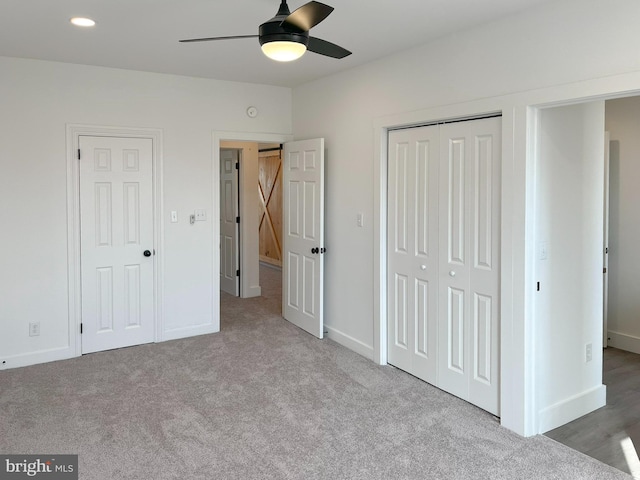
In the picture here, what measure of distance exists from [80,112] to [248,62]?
1556 millimetres

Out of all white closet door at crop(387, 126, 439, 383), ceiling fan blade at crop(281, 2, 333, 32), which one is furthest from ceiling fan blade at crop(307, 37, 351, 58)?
white closet door at crop(387, 126, 439, 383)

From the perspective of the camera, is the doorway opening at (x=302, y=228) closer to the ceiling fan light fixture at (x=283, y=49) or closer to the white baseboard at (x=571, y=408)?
the white baseboard at (x=571, y=408)

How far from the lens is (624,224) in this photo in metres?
4.76

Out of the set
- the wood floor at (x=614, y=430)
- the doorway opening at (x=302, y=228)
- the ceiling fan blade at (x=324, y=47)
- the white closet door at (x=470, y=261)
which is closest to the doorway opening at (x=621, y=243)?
the wood floor at (x=614, y=430)

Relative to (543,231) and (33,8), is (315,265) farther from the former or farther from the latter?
(33,8)

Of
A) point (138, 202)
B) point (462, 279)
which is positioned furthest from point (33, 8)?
point (462, 279)

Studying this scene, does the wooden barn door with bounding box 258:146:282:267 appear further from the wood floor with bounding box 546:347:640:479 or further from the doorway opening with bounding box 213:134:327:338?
the wood floor with bounding box 546:347:640:479

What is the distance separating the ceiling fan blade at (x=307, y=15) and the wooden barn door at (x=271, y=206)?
6.81 m

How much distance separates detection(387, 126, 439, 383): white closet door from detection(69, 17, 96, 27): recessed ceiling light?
2334 millimetres

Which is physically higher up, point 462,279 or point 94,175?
point 94,175

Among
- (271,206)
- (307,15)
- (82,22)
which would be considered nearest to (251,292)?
(271,206)

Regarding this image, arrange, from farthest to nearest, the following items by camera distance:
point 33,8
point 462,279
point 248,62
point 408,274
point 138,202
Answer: point 138,202
point 248,62
point 408,274
point 462,279
point 33,8

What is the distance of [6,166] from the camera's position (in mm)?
4133

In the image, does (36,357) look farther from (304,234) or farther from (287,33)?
(287,33)
